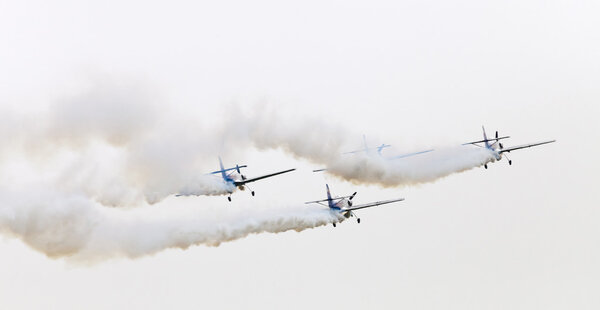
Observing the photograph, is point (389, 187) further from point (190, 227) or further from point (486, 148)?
point (190, 227)

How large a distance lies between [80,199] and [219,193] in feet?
28.8

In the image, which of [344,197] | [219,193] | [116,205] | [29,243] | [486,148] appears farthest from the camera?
[486,148]

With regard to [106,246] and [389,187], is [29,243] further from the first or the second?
[389,187]

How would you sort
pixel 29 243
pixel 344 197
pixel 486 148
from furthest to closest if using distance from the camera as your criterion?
pixel 486 148 < pixel 344 197 < pixel 29 243

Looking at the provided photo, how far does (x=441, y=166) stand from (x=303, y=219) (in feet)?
34.9

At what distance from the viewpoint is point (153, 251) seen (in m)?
69.4

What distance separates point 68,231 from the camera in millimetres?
65438

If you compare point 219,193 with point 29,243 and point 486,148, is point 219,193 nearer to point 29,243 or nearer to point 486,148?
point 29,243

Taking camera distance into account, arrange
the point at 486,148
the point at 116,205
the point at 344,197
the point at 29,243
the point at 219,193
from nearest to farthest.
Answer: the point at 29,243
the point at 116,205
the point at 219,193
the point at 344,197
the point at 486,148

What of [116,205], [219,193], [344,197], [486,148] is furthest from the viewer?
[486,148]

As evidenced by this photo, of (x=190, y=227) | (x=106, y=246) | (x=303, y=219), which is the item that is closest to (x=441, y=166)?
(x=303, y=219)

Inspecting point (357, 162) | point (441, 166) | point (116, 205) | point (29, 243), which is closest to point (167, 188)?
point (116, 205)

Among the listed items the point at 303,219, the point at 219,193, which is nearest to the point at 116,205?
the point at 219,193

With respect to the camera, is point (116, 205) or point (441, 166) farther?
point (441, 166)
